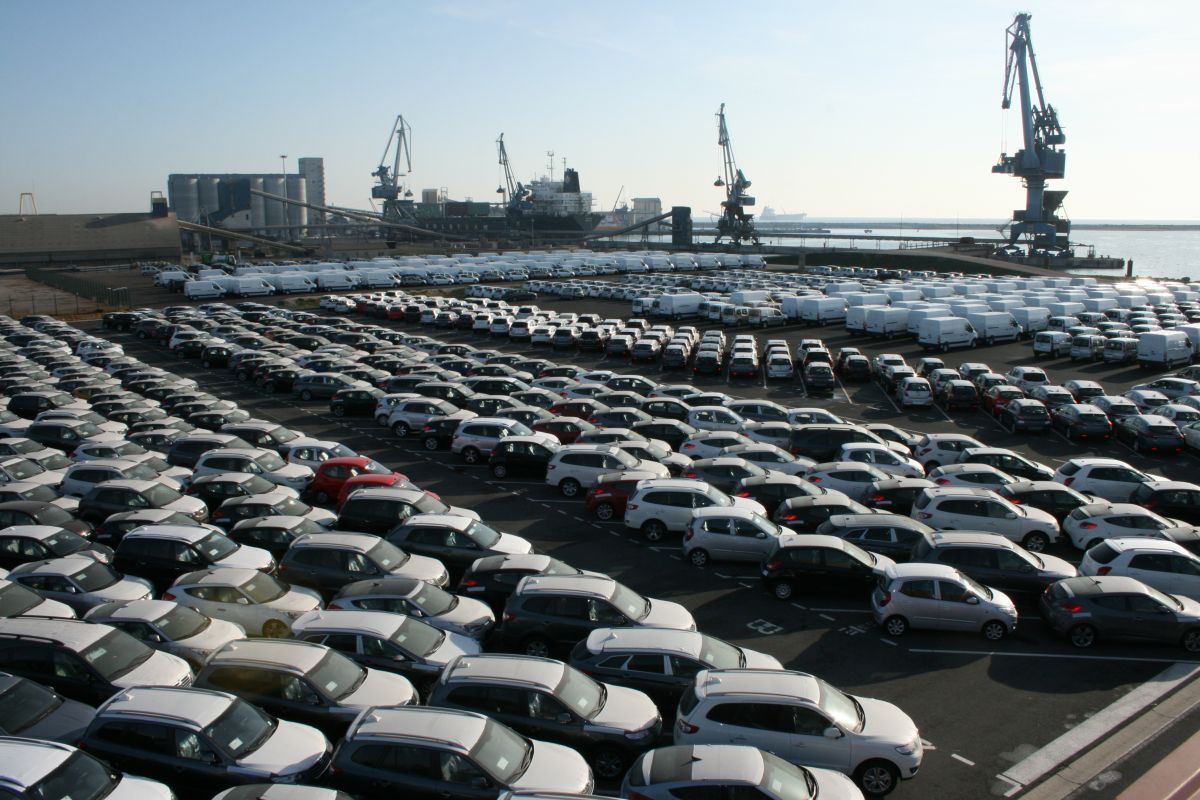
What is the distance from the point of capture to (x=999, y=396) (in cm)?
2883

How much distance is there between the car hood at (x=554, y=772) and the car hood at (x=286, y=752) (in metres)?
2.01

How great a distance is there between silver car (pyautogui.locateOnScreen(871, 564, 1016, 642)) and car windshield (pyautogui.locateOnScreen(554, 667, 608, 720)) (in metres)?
5.20

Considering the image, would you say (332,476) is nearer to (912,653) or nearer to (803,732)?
(912,653)

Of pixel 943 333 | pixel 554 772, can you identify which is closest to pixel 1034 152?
pixel 943 333

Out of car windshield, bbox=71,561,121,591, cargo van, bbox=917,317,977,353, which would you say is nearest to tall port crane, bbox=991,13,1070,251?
cargo van, bbox=917,317,977,353

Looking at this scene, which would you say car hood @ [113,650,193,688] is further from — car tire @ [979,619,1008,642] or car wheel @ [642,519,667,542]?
car tire @ [979,619,1008,642]

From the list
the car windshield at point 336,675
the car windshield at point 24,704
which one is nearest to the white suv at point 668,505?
the car windshield at point 336,675

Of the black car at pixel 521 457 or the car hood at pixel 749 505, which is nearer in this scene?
the car hood at pixel 749 505

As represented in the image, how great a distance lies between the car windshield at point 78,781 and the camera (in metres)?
7.15

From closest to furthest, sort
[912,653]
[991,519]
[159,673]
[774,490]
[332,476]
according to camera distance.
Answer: [159,673] → [912,653] → [991,519] → [774,490] → [332,476]

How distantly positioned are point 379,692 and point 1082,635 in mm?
9625

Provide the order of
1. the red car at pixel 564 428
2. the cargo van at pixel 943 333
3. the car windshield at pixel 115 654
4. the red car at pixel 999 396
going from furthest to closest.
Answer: the cargo van at pixel 943 333 → the red car at pixel 999 396 → the red car at pixel 564 428 → the car windshield at pixel 115 654

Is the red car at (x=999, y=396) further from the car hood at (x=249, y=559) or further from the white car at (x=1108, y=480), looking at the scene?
the car hood at (x=249, y=559)

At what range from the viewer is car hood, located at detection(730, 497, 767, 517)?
16469mm
